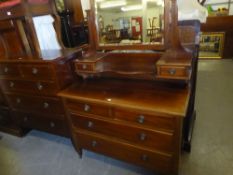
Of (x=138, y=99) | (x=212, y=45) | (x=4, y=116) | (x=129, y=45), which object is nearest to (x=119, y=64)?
(x=129, y=45)

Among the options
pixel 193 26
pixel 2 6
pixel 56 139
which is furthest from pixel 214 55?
pixel 2 6

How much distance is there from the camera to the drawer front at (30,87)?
59.6 inches

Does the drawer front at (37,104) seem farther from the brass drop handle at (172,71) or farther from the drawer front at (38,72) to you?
the brass drop handle at (172,71)

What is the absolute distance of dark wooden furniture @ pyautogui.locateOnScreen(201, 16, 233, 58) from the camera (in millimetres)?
3975

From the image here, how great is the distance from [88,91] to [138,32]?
0.61 m

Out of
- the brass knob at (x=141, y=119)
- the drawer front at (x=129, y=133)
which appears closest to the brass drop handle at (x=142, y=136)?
the drawer front at (x=129, y=133)

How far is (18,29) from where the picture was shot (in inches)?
72.6

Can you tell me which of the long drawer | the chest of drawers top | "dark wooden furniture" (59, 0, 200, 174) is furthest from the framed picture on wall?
the long drawer

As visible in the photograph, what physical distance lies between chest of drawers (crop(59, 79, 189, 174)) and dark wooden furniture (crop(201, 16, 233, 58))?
3.72 m

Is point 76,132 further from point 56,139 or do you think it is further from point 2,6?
point 2,6

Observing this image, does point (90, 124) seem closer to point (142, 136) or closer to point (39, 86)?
point (142, 136)

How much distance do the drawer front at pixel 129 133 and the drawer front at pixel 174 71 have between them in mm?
385

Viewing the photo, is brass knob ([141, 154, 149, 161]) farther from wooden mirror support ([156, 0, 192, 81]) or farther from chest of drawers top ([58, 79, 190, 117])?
wooden mirror support ([156, 0, 192, 81])

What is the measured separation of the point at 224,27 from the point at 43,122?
14.4ft
